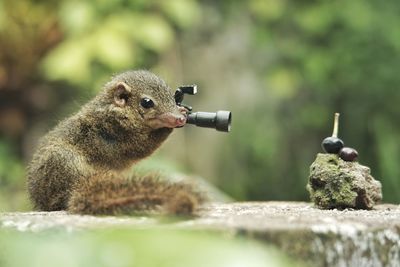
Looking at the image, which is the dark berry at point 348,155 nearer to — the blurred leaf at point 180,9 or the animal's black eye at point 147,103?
the animal's black eye at point 147,103

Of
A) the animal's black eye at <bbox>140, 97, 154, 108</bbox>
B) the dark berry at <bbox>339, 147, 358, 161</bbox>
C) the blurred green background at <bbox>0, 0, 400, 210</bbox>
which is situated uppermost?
the blurred green background at <bbox>0, 0, 400, 210</bbox>

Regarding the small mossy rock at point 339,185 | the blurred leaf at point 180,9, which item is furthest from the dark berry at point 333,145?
the blurred leaf at point 180,9

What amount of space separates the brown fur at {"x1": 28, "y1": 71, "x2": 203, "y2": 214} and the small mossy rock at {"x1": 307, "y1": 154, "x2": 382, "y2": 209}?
67 cm

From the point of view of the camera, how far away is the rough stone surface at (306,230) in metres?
2.41

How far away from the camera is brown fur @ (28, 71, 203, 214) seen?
3504mm

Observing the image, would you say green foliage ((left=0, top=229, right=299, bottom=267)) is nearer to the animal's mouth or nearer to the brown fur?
the brown fur

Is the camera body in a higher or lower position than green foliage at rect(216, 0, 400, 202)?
lower

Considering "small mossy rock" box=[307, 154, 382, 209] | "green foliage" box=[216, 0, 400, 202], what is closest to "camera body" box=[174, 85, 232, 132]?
"small mossy rock" box=[307, 154, 382, 209]

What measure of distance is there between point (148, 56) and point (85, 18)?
3.69 ft

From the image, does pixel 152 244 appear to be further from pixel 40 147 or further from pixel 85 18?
pixel 85 18

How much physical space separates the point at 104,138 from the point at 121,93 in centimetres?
22

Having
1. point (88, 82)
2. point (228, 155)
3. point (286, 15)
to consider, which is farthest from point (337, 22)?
point (88, 82)

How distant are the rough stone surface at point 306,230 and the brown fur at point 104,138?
674 mm

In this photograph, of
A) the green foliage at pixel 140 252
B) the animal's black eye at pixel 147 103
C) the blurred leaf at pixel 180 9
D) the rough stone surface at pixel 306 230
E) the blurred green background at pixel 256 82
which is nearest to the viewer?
the green foliage at pixel 140 252
